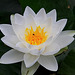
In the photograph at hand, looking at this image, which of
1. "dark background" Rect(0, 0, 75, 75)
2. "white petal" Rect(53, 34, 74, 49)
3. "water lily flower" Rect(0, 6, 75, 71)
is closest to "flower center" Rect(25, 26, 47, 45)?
"water lily flower" Rect(0, 6, 75, 71)

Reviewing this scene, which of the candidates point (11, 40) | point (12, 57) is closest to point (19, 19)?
point (11, 40)

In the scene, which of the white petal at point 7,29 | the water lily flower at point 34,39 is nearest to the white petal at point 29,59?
the water lily flower at point 34,39

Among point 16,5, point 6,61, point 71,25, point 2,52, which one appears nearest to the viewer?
point 6,61

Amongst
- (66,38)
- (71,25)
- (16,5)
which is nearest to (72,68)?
(66,38)

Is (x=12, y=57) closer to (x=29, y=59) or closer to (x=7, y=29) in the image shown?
(x=29, y=59)

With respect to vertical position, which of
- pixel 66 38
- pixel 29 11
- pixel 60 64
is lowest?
pixel 60 64

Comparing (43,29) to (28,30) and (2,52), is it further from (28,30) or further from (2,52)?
(2,52)

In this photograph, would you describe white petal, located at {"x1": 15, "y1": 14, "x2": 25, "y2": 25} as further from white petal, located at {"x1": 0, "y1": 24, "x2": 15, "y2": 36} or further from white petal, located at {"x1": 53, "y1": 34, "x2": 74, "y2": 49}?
white petal, located at {"x1": 53, "y1": 34, "x2": 74, "y2": 49}
